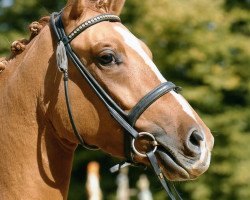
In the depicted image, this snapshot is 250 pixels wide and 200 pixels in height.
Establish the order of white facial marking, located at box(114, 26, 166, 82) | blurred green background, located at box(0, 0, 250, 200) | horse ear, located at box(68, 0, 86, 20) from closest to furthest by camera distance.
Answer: white facial marking, located at box(114, 26, 166, 82), horse ear, located at box(68, 0, 86, 20), blurred green background, located at box(0, 0, 250, 200)

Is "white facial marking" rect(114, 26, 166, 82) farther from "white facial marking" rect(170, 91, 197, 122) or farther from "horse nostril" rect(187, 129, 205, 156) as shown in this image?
"horse nostril" rect(187, 129, 205, 156)

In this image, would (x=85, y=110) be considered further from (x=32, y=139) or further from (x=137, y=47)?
(x=137, y=47)

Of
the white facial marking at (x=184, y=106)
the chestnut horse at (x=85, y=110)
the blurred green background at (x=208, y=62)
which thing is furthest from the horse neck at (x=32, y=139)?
the blurred green background at (x=208, y=62)

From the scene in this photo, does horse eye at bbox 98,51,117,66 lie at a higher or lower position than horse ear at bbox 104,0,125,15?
lower

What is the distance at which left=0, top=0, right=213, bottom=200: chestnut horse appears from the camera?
11.3 feet

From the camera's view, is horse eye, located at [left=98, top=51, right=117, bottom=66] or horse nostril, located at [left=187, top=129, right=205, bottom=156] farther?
horse eye, located at [left=98, top=51, right=117, bottom=66]

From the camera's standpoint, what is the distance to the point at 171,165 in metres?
3.42

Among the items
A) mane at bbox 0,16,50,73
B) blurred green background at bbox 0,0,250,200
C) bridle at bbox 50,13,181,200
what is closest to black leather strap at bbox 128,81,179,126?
bridle at bbox 50,13,181,200

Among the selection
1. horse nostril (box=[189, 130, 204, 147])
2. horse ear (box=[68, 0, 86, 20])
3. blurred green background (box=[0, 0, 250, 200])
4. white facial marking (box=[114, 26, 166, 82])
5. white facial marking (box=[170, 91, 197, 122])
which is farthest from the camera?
blurred green background (box=[0, 0, 250, 200])

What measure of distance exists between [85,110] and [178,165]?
2.08 ft

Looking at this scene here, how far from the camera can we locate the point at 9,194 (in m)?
3.53

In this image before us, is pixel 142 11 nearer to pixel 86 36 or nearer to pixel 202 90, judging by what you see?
pixel 202 90

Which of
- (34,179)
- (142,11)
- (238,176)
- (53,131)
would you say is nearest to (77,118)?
(53,131)

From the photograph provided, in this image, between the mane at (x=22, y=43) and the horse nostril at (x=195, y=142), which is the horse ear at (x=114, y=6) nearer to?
the mane at (x=22, y=43)
